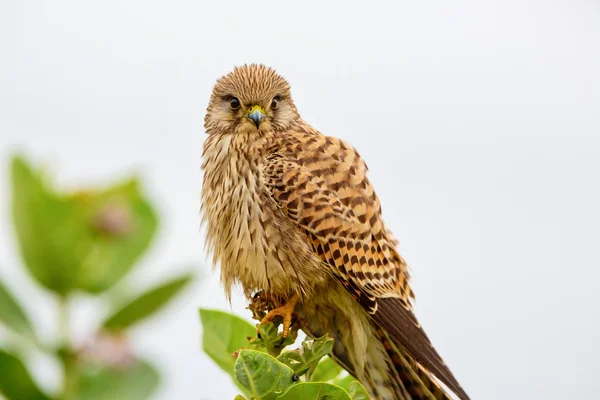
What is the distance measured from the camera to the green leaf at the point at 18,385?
A: 2.44 feet

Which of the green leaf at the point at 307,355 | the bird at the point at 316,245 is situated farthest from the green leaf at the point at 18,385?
the bird at the point at 316,245

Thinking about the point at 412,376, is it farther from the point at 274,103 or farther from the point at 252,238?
the point at 274,103

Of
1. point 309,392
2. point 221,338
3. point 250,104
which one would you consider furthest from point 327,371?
point 250,104

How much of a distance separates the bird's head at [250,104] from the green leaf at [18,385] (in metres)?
4.41

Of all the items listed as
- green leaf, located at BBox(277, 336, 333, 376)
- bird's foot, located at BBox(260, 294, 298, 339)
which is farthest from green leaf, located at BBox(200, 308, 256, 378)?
bird's foot, located at BBox(260, 294, 298, 339)

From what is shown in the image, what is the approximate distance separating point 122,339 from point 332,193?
4248 mm

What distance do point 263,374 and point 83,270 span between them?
1984 millimetres

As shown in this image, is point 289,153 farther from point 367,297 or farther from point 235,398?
point 235,398

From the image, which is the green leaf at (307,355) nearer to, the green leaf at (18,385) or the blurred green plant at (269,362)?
the blurred green plant at (269,362)

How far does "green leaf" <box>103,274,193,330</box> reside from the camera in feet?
2.38

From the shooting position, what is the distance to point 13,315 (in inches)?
27.9

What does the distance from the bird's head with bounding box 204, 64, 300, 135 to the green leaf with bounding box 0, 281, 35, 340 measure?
4438 millimetres

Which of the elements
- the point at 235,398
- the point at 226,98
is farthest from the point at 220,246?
the point at 235,398

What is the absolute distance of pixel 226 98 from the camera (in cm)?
534
